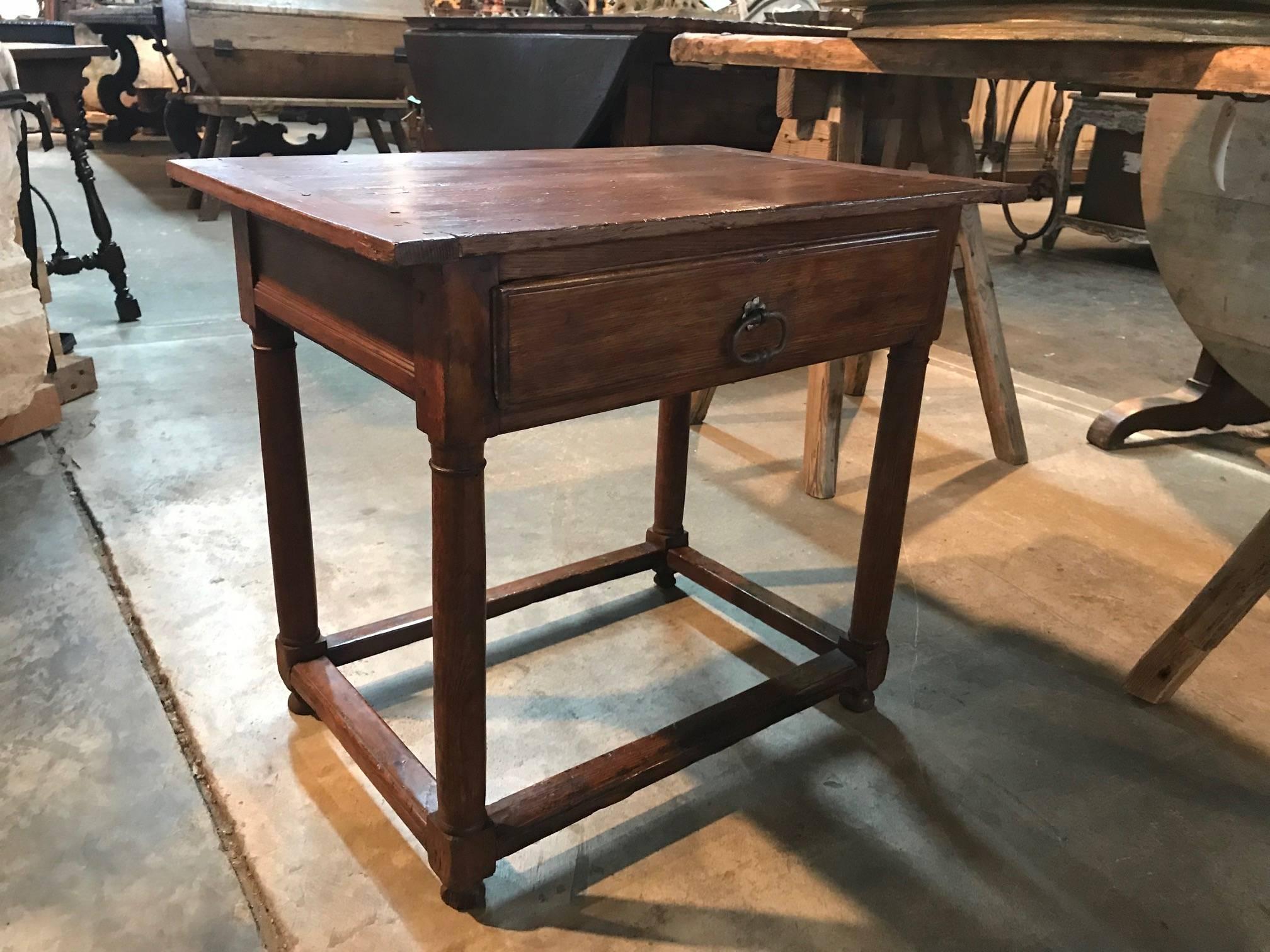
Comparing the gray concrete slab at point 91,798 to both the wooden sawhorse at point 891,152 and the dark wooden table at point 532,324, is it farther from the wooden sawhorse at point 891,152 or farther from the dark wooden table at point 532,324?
the wooden sawhorse at point 891,152

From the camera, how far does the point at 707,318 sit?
93 cm

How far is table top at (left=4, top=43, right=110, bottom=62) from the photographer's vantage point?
8.07 feet

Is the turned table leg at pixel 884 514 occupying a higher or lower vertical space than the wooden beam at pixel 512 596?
higher

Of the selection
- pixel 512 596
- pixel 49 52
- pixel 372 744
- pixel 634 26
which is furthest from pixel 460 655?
pixel 49 52

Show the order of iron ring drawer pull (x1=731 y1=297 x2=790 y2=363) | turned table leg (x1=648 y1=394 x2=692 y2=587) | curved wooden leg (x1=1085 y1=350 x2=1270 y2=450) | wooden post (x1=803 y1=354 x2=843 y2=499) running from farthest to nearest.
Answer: curved wooden leg (x1=1085 y1=350 x2=1270 y2=450), wooden post (x1=803 y1=354 x2=843 y2=499), turned table leg (x1=648 y1=394 x2=692 y2=587), iron ring drawer pull (x1=731 y1=297 x2=790 y2=363)

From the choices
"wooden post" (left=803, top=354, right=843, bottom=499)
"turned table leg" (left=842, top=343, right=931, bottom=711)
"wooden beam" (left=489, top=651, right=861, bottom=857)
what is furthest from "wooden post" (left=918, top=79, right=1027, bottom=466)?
"wooden beam" (left=489, top=651, right=861, bottom=857)

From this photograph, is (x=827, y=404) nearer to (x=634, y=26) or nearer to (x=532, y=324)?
(x=634, y=26)

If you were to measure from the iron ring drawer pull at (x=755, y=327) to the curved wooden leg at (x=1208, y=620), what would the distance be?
76 centimetres

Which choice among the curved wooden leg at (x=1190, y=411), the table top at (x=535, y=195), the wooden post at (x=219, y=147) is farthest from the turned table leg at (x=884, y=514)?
the wooden post at (x=219, y=147)

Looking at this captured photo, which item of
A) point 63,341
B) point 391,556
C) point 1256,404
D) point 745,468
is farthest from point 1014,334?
point 63,341

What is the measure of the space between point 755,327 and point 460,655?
42 cm

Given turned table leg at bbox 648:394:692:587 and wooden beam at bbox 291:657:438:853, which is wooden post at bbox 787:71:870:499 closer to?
turned table leg at bbox 648:394:692:587

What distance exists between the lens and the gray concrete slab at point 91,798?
98 centimetres

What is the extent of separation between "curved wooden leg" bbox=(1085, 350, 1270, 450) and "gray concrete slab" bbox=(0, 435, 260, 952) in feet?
6.66
